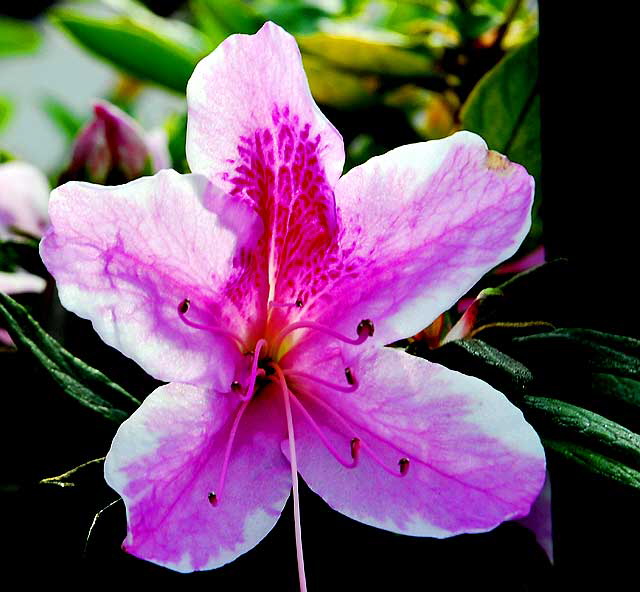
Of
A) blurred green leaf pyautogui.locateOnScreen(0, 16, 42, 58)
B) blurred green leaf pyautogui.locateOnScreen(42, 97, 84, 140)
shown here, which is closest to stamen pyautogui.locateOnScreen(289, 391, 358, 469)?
blurred green leaf pyautogui.locateOnScreen(42, 97, 84, 140)

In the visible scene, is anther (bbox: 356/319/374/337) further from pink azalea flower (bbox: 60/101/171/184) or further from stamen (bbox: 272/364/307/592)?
pink azalea flower (bbox: 60/101/171/184)

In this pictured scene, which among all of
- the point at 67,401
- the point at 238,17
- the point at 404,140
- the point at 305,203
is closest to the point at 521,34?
the point at 404,140

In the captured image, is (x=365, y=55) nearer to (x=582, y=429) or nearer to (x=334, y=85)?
(x=334, y=85)

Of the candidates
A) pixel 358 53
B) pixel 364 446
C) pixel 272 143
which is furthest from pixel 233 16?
pixel 364 446

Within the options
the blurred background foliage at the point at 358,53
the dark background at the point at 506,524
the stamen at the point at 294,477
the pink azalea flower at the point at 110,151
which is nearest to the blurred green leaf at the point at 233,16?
the blurred background foliage at the point at 358,53

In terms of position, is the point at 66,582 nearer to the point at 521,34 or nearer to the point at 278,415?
the point at 278,415

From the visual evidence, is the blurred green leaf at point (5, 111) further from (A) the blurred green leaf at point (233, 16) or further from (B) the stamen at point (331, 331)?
(B) the stamen at point (331, 331)
